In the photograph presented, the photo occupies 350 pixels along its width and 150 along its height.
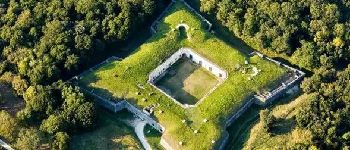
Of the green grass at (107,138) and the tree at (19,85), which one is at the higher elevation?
the tree at (19,85)

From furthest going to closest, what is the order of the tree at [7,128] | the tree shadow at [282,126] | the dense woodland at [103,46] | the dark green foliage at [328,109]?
1. the tree shadow at [282,126]
2. the dense woodland at [103,46]
3. the tree at [7,128]
4. the dark green foliage at [328,109]

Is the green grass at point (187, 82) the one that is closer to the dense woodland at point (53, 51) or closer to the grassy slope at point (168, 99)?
the grassy slope at point (168, 99)

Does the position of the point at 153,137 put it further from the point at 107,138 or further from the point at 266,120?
the point at 266,120

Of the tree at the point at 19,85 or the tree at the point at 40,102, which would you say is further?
the tree at the point at 19,85

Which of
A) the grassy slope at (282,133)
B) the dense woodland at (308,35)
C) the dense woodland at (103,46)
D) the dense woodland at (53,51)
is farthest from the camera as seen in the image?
the dense woodland at (308,35)

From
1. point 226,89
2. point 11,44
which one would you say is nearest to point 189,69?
point 226,89

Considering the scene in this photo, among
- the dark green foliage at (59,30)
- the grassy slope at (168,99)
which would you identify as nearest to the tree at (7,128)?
the dark green foliage at (59,30)

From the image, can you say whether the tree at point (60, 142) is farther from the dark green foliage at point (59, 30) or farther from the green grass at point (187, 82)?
the green grass at point (187, 82)

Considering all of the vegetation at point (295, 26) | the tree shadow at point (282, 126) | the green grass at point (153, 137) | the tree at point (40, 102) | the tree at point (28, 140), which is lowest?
the green grass at point (153, 137)
